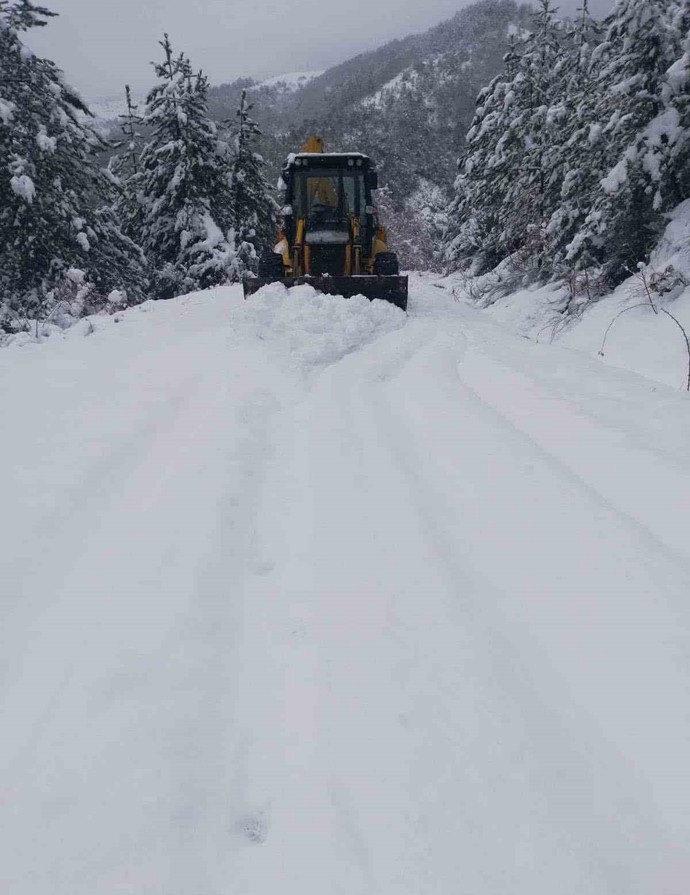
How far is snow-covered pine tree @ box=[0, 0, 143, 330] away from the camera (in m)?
11.8

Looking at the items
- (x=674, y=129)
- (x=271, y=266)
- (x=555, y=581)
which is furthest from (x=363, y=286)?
(x=555, y=581)

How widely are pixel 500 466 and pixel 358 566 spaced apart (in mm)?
→ 1372

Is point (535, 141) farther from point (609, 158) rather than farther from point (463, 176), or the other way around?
point (609, 158)

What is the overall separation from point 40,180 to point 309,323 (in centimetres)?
949

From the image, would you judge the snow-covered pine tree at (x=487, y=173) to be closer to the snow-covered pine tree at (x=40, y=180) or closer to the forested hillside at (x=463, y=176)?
the forested hillside at (x=463, y=176)

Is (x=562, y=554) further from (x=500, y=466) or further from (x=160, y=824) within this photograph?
(x=160, y=824)

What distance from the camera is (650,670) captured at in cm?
187

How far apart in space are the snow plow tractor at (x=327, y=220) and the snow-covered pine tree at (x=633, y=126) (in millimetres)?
3604

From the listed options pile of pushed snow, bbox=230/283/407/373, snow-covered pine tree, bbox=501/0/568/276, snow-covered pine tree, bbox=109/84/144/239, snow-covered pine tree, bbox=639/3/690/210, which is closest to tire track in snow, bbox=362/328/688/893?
pile of pushed snow, bbox=230/283/407/373

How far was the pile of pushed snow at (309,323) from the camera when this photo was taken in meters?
6.20

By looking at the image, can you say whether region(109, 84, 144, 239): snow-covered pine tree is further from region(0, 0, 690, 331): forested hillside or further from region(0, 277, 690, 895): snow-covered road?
region(0, 277, 690, 895): snow-covered road

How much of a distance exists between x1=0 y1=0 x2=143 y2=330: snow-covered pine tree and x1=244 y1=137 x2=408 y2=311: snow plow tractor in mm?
4694

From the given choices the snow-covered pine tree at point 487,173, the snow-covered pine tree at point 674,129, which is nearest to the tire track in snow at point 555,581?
the snow-covered pine tree at point 674,129

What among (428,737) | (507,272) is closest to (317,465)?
(428,737)
